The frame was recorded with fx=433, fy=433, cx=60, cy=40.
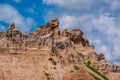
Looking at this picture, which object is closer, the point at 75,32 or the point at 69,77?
the point at 69,77

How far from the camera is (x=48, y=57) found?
326 feet

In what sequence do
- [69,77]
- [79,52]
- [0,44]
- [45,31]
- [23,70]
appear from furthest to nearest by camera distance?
[79,52], [45,31], [0,44], [23,70], [69,77]

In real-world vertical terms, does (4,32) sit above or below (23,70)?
above

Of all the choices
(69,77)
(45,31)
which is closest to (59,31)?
(45,31)

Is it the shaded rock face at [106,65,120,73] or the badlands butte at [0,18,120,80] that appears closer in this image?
the badlands butte at [0,18,120,80]

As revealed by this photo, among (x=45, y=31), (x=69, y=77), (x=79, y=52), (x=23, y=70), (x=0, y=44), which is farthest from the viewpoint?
(x=79, y=52)

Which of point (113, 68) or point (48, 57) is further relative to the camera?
point (113, 68)

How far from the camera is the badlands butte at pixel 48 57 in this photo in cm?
9069

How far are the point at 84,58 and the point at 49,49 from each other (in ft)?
56.9

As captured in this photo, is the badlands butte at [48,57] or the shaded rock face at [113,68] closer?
the badlands butte at [48,57]

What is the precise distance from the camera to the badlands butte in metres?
90.7

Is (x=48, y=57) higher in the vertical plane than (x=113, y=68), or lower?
higher

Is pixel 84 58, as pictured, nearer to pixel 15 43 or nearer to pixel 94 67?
pixel 94 67

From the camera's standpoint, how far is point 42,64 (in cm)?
9619
